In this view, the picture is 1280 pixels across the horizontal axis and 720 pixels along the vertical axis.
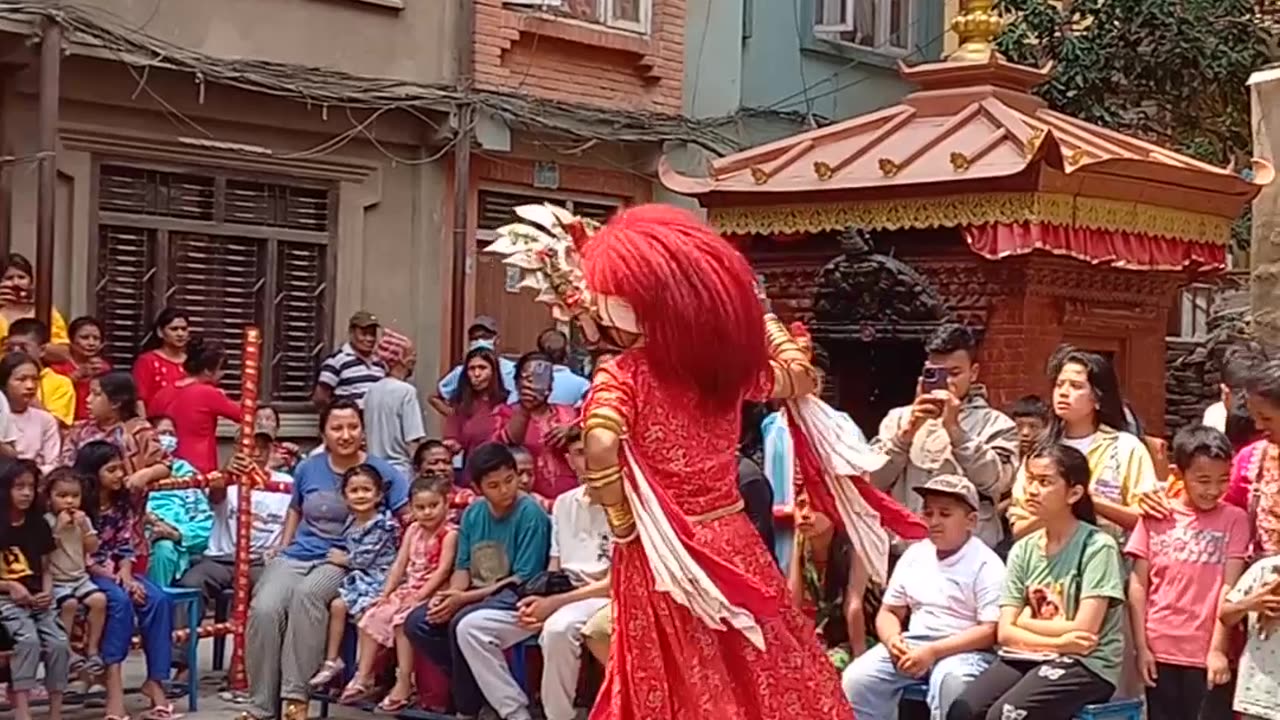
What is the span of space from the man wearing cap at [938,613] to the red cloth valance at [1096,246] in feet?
5.30

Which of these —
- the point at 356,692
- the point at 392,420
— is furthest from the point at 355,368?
the point at 356,692

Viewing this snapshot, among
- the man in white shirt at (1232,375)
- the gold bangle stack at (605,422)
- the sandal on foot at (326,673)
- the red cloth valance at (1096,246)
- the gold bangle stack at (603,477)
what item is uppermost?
the red cloth valance at (1096,246)

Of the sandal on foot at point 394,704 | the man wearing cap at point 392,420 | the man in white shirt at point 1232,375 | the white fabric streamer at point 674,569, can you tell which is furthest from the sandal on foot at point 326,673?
the man in white shirt at point 1232,375

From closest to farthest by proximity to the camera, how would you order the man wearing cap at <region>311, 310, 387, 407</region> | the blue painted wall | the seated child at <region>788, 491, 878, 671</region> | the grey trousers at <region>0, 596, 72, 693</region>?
the seated child at <region>788, 491, 878, 671</region> → the grey trousers at <region>0, 596, 72, 693</region> → the man wearing cap at <region>311, 310, 387, 407</region> → the blue painted wall

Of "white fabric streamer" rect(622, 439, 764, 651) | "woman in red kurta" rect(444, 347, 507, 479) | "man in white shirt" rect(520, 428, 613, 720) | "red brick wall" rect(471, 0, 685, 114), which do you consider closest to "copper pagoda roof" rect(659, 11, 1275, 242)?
"woman in red kurta" rect(444, 347, 507, 479)

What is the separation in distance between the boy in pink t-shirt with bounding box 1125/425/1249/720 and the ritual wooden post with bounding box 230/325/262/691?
397 centimetres

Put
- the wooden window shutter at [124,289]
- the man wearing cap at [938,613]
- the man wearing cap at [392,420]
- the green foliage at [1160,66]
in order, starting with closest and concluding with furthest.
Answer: the man wearing cap at [938,613], the man wearing cap at [392,420], the wooden window shutter at [124,289], the green foliage at [1160,66]

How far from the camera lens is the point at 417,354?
44.7ft

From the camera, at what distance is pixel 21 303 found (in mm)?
9625

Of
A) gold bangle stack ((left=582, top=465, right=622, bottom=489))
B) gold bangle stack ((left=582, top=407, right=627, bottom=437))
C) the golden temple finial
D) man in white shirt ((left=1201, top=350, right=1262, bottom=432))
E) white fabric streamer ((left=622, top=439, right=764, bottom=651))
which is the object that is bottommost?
white fabric streamer ((left=622, top=439, right=764, bottom=651))

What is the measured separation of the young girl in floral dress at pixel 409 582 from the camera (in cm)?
762

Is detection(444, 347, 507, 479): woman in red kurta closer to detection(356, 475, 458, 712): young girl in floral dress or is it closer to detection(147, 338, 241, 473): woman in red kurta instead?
detection(147, 338, 241, 473): woman in red kurta

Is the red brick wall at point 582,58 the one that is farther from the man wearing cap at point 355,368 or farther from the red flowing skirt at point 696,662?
the red flowing skirt at point 696,662

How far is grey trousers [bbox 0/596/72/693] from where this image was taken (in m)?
7.04
